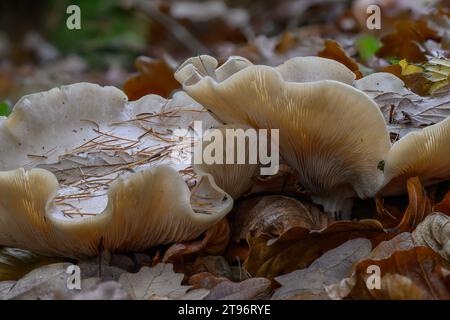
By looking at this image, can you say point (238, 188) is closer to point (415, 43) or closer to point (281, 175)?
point (281, 175)

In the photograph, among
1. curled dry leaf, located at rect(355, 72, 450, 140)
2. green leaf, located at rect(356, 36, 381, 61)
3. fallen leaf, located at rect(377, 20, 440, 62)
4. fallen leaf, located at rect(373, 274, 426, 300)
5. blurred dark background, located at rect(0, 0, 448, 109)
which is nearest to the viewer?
fallen leaf, located at rect(373, 274, 426, 300)

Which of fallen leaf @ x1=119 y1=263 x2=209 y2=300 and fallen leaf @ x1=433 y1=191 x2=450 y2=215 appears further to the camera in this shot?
fallen leaf @ x1=433 y1=191 x2=450 y2=215

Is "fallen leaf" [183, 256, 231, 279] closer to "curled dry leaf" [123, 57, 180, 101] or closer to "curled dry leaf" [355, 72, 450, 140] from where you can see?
"curled dry leaf" [355, 72, 450, 140]

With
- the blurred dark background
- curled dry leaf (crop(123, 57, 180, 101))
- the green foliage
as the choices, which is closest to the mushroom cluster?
curled dry leaf (crop(123, 57, 180, 101))

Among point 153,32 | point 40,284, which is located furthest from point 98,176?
point 153,32

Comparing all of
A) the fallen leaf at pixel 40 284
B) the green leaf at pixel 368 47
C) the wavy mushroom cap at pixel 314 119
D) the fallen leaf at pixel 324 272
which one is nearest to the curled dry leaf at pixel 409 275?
the fallen leaf at pixel 324 272

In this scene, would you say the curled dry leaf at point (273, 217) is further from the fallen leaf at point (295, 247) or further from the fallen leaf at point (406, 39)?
→ the fallen leaf at point (406, 39)

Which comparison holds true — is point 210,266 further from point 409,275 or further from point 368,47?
point 368,47
